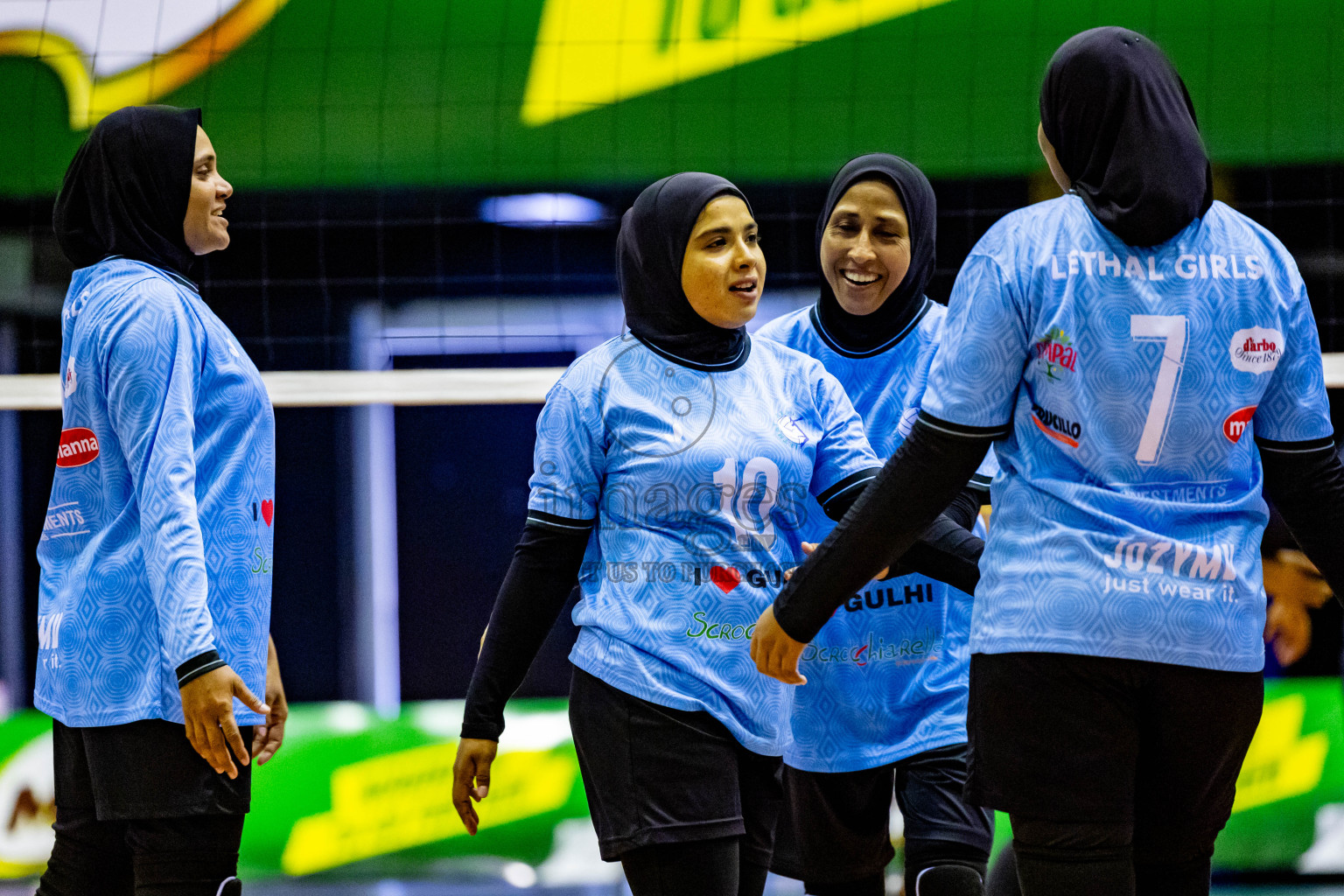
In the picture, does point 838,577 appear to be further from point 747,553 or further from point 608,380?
point 608,380

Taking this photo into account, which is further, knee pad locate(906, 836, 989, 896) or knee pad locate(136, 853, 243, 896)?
knee pad locate(906, 836, 989, 896)

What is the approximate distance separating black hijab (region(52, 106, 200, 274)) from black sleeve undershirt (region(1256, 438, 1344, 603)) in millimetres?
1813

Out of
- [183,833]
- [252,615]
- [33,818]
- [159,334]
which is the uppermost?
[159,334]

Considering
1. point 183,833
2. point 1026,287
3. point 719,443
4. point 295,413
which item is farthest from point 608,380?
point 295,413

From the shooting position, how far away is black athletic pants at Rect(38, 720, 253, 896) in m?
2.16

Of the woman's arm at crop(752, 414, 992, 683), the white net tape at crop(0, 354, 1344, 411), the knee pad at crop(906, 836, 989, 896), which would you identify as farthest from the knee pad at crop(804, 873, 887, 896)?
the white net tape at crop(0, 354, 1344, 411)

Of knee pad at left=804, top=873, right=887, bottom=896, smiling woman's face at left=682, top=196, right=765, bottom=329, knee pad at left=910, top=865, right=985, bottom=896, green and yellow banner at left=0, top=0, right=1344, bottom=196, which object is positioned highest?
green and yellow banner at left=0, top=0, right=1344, bottom=196

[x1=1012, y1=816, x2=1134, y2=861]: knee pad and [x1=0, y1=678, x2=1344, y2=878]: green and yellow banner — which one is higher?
[x1=1012, y1=816, x2=1134, y2=861]: knee pad

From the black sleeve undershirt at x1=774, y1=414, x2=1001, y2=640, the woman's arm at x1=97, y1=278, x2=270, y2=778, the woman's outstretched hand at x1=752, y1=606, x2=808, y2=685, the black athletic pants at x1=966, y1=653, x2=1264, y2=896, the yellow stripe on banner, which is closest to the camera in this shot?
the black athletic pants at x1=966, y1=653, x2=1264, y2=896

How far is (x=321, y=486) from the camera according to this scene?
484cm

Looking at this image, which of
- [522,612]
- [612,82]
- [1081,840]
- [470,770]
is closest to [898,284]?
[522,612]

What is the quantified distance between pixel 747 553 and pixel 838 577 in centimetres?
39

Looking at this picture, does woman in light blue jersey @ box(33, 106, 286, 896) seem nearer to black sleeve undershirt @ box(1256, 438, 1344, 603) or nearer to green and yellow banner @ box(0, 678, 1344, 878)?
black sleeve undershirt @ box(1256, 438, 1344, 603)

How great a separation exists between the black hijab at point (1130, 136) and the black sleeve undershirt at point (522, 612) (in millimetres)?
998
